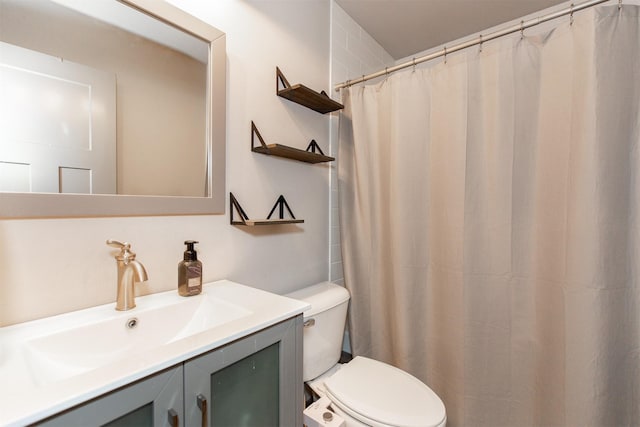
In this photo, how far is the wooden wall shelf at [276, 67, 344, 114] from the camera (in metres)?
1.34

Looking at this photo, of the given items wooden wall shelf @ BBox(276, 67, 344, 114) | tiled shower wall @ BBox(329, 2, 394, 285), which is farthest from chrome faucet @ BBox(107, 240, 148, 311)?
tiled shower wall @ BBox(329, 2, 394, 285)

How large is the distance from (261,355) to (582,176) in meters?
1.21

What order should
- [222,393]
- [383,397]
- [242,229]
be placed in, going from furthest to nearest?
[242,229]
[383,397]
[222,393]

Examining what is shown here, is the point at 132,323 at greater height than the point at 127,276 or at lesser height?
lesser

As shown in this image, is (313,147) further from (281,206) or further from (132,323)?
(132,323)

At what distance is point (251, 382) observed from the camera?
78 centimetres

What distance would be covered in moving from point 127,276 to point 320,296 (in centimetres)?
78

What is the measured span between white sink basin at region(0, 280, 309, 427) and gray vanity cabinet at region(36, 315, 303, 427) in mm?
29

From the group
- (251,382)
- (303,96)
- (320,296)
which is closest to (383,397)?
(320,296)

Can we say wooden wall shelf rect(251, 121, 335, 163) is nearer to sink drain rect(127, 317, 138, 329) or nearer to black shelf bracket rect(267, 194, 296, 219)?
black shelf bracket rect(267, 194, 296, 219)

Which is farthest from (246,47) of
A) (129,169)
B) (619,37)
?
(619,37)

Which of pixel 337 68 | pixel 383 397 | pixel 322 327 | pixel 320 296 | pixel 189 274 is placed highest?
pixel 337 68

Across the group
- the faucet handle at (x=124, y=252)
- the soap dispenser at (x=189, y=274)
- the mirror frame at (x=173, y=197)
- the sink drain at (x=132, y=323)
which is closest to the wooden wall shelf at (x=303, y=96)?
the mirror frame at (x=173, y=197)

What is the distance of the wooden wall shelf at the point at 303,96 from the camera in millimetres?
1339
